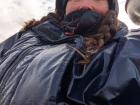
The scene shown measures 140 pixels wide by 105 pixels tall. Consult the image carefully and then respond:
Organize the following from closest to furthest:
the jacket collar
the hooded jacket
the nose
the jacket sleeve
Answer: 1. the hooded jacket
2. the jacket collar
3. the nose
4. the jacket sleeve

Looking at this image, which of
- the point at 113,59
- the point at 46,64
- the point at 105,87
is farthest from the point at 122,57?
the point at 46,64

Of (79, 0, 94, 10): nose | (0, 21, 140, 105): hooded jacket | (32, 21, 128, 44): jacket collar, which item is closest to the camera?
(0, 21, 140, 105): hooded jacket

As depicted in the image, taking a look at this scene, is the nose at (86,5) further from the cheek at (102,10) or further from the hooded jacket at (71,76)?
the hooded jacket at (71,76)

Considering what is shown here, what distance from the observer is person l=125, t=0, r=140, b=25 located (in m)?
2.63

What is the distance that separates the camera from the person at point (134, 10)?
2.63 m

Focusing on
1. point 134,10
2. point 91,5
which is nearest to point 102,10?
point 91,5

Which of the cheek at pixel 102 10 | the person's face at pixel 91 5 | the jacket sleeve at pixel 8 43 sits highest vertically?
the person's face at pixel 91 5

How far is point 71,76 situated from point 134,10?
816mm

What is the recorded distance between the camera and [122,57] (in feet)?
6.62

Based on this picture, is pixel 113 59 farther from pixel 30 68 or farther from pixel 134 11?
pixel 134 11

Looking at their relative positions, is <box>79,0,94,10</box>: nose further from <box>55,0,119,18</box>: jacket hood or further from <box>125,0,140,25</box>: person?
<box>125,0,140,25</box>: person

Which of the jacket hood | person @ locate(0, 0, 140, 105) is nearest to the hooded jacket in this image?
person @ locate(0, 0, 140, 105)

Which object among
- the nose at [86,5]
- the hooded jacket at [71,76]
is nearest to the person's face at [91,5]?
the nose at [86,5]

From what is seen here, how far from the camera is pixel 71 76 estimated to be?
2.00 meters
